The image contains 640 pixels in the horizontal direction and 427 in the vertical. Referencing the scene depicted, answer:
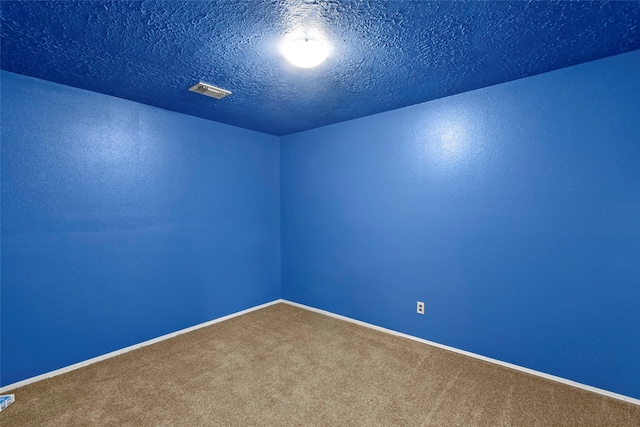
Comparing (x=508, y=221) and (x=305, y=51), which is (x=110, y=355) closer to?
(x=305, y=51)

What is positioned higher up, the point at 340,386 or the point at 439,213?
Answer: the point at 439,213

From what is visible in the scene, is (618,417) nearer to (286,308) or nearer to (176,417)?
(176,417)

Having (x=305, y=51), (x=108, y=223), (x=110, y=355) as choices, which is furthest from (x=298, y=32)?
(x=110, y=355)

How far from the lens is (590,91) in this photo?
209cm

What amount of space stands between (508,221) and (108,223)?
11.9ft

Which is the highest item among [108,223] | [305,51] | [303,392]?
[305,51]

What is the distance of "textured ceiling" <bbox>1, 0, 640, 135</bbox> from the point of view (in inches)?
60.0

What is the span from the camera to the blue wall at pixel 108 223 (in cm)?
221

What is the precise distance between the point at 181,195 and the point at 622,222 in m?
3.88

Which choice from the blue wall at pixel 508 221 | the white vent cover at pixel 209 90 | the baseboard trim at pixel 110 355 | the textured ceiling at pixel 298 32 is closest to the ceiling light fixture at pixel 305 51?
the textured ceiling at pixel 298 32

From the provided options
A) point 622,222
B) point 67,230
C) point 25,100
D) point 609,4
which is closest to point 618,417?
point 622,222

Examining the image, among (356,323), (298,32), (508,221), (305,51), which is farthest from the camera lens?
(356,323)

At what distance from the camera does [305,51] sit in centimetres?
183

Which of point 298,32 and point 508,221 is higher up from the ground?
point 298,32
